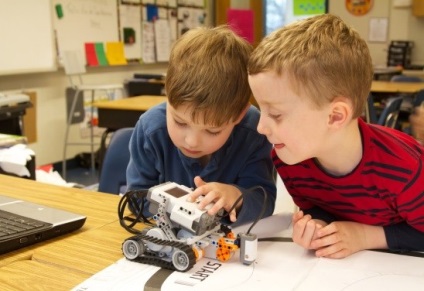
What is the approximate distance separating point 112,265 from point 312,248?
12.7 inches

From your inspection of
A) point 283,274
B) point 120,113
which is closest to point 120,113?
point 120,113

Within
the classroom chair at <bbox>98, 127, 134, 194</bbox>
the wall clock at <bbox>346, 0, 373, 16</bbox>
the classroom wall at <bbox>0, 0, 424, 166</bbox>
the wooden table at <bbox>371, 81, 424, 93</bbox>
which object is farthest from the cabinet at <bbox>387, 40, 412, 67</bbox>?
the classroom chair at <bbox>98, 127, 134, 194</bbox>

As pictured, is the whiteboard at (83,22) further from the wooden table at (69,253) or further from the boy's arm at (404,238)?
the boy's arm at (404,238)

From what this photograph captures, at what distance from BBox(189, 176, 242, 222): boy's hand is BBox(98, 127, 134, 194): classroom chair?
0.68 meters

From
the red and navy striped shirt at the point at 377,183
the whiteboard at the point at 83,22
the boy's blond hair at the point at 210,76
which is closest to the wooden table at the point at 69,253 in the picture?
the boy's blond hair at the point at 210,76

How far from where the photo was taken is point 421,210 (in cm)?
90

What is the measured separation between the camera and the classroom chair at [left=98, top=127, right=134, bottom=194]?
154cm

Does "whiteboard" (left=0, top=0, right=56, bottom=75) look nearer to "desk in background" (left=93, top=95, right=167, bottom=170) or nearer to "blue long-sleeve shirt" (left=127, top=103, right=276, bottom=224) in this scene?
"desk in background" (left=93, top=95, right=167, bottom=170)

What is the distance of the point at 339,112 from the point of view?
2.72ft

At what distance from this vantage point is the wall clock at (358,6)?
6312mm

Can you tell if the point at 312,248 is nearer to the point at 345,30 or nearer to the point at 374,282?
the point at 374,282

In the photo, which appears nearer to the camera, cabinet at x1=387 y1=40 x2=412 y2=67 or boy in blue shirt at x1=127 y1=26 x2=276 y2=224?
boy in blue shirt at x1=127 y1=26 x2=276 y2=224

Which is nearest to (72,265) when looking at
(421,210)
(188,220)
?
(188,220)

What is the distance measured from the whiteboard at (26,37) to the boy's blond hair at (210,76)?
3025 millimetres
